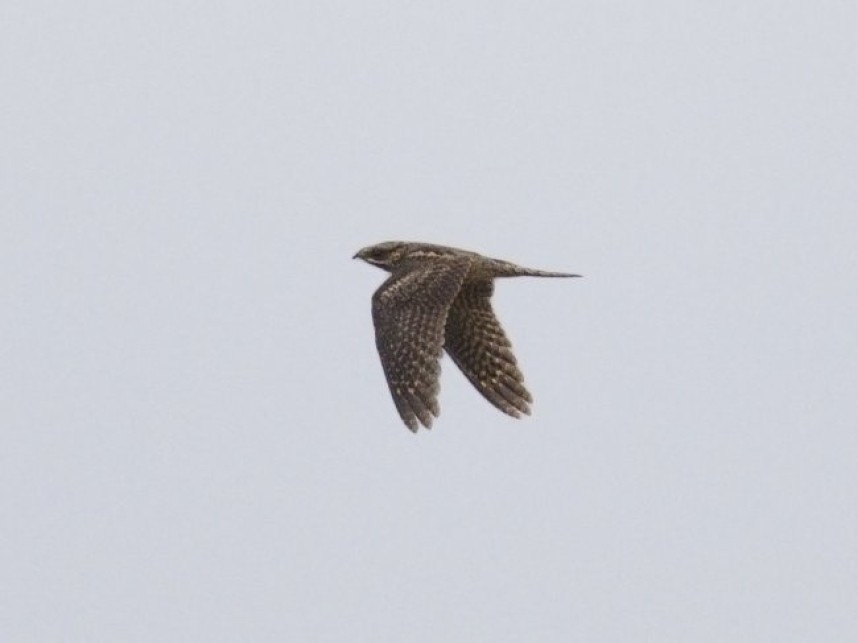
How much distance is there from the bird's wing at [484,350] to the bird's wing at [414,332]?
1161mm

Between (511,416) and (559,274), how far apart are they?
4.85 feet

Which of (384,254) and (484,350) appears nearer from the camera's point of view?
(484,350)

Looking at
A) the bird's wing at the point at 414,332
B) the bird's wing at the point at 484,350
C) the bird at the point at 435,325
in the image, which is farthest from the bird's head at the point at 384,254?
the bird's wing at the point at 414,332

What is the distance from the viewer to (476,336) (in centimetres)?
2194

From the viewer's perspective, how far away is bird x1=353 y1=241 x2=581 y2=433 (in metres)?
19.5

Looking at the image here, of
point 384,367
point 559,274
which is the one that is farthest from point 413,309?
point 559,274

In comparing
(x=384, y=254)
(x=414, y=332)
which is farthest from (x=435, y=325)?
(x=384, y=254)

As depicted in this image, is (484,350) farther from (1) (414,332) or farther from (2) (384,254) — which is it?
(1) (414,332)

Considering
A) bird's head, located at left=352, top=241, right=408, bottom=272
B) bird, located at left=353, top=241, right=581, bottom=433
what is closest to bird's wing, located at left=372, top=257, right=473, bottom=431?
bird, located at left=353, top=241, right=581, bottom=433

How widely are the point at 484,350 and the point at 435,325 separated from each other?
2046 millimetres

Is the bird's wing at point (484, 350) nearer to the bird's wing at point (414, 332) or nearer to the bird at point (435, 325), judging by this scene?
the bird at point (435, 325)

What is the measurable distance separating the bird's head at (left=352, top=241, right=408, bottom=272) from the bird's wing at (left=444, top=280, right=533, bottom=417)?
2.38 ft

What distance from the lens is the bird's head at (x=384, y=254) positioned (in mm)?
22062

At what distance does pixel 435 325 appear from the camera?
19922 millimetres
